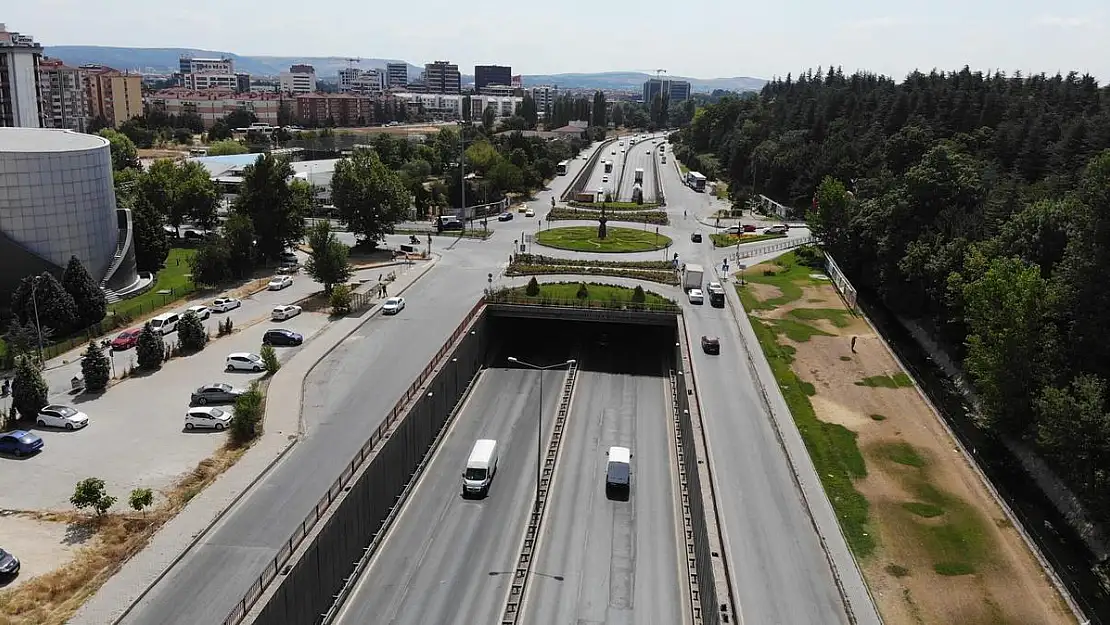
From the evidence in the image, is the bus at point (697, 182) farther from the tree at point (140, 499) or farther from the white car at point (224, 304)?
the tree at point (140, 499)

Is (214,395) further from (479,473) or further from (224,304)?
(224,304)

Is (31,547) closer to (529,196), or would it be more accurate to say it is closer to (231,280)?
(231,280)

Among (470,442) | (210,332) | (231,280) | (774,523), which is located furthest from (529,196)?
(774,523)

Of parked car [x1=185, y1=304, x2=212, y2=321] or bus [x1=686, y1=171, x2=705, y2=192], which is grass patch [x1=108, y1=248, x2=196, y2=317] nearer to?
parked car [x1=185, y1=304, x2=212, y2=321]

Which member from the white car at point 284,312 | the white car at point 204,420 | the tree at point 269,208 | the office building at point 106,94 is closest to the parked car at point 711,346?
the white car at point 204,420

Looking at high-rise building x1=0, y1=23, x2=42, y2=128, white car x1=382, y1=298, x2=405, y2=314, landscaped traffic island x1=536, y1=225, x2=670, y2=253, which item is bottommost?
white car x1=382, y1=298, x2=405, y2=314

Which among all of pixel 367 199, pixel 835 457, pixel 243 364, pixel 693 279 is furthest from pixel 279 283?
pixel 835 457

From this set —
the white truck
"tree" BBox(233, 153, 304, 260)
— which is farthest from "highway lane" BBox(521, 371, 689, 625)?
"tree" BBox(233, 153, 304, 260)
